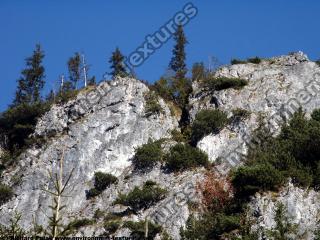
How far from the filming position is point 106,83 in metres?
47.9

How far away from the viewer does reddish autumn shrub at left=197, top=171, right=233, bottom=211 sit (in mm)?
33719

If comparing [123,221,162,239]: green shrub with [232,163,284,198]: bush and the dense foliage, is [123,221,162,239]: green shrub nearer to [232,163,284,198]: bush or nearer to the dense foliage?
the dense foliage

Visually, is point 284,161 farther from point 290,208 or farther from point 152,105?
point 152,105

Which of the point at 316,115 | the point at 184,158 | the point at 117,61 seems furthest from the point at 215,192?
the point at 117,61

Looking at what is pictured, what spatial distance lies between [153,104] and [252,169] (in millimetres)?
15829

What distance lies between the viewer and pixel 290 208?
29203mm

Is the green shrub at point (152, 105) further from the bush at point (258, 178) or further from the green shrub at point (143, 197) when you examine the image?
the bush at point (258, 178)

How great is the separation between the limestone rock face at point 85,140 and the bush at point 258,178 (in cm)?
1078

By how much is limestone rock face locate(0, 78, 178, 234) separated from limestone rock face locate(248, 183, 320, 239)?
12293mm

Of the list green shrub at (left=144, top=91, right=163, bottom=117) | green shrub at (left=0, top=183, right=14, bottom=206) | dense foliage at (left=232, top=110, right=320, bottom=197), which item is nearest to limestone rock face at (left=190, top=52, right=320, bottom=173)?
dense foliage at (left=232, top=110, right=320, bottom=197)

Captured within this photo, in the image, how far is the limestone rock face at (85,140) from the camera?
1537 inches

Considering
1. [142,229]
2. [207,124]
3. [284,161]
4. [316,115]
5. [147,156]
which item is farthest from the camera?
[207,124]

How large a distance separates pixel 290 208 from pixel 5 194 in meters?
22.8

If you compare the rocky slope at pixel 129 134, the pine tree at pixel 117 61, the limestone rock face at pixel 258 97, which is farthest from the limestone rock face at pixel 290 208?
the pine tree at pixel 117 61
